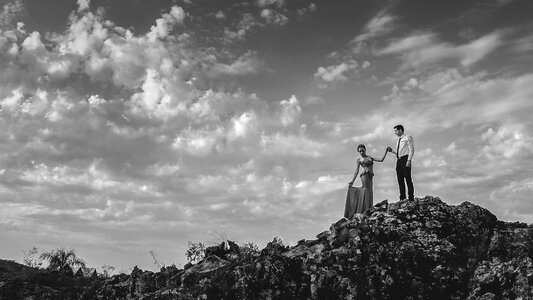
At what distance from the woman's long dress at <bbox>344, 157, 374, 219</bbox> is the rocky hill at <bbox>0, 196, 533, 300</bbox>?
3.28 feet

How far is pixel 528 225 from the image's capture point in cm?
2077

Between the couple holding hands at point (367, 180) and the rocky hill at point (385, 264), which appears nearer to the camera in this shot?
the rocky hill at point (385, 264)

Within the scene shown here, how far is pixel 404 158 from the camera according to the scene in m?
20.9

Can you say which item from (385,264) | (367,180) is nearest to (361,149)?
(367,180)

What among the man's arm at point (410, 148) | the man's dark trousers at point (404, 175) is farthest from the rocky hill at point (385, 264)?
the man's arm at point (410, 148)

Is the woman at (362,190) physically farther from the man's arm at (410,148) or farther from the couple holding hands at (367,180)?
the man's arm at (410,148)

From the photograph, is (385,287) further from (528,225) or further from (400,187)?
(528,225)

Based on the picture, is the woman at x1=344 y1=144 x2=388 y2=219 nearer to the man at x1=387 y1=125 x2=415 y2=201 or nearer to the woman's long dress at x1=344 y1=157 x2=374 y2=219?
A: the woman's long dress at x1=344 y1=157 x2=374 y2=219

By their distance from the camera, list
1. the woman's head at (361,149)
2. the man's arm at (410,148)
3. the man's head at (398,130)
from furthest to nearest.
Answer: the woman's head at (361,149) → the man's head at (398,130) → the man's arm at (410,148)

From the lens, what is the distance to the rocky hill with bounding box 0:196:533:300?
17203 millimetres

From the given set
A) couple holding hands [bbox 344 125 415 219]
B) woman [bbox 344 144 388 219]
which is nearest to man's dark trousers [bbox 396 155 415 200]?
couple holding hands [bbox 344 125 415 219]

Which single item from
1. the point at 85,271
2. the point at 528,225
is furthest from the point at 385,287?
the point at 85,271

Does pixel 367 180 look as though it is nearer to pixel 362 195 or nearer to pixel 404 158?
pixel 362 195

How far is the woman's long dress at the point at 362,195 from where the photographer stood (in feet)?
74.7
